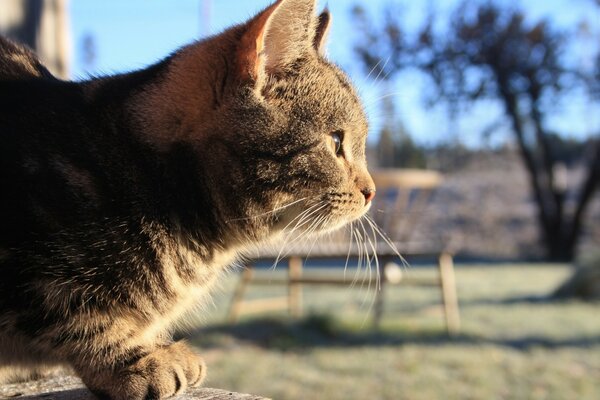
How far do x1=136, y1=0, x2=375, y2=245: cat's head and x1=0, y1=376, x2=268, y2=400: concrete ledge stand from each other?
0.40 m

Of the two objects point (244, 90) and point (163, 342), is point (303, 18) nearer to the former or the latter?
point (244, 90)

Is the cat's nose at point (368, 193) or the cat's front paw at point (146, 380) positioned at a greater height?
the cat's nose at point (368, 193)

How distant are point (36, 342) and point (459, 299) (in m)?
6.39

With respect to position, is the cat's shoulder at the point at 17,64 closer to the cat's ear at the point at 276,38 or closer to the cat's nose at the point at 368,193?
the cat's ear at the point at 276,38

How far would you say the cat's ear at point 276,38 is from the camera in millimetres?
1453

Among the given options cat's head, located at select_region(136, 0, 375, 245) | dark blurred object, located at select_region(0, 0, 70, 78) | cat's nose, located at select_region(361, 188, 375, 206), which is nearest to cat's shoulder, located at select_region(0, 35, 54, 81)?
cat's head, located at select_region(136, 0, 375, 245)

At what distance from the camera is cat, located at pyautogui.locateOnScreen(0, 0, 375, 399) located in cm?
127

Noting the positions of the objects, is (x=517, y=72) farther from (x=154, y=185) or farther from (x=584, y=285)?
(x=154, y=185)

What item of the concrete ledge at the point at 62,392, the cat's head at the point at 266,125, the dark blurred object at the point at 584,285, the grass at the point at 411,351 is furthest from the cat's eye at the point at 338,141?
the dark blurred object at the point at 584,285

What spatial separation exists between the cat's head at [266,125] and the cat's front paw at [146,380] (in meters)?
0.35

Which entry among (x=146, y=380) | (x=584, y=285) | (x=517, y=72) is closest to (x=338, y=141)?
(x=146, y=380)

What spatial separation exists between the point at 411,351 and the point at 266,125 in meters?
3.76

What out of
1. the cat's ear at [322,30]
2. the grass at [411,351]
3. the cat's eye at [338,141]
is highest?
the cat's ear at [322,30]

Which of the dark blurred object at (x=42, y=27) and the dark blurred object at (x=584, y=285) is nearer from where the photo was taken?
the dark blurred object at (x=42, y=27)
